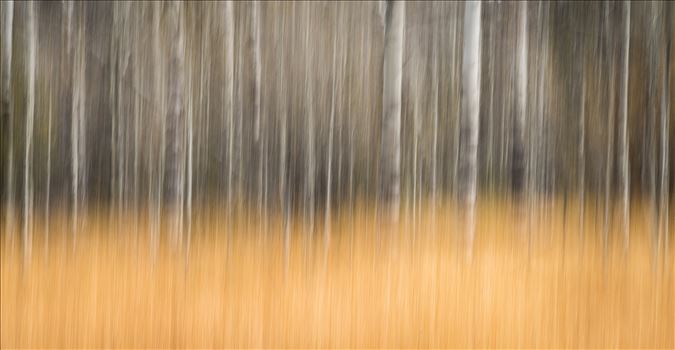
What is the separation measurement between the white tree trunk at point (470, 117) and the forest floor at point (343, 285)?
0.12 feet

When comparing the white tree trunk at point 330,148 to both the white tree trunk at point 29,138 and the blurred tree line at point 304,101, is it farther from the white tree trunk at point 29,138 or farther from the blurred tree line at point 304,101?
the white tree trunk at point 29,138

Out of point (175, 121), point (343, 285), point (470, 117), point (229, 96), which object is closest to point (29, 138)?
point (175, 121)

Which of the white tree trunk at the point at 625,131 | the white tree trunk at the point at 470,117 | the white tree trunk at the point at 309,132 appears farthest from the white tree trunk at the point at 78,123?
the white tree trunk at the point at 625,131

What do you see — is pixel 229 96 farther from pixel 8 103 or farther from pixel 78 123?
pixel 8 103

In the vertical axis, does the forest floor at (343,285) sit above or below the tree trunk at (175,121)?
below

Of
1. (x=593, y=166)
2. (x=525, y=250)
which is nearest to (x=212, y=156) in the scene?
(x=525, y=250)

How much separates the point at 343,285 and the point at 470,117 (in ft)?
1.29

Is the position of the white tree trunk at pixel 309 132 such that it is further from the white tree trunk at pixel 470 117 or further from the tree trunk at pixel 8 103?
the tree trunk at pixel 8 103

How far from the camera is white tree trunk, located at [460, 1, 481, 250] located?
147 centimetres

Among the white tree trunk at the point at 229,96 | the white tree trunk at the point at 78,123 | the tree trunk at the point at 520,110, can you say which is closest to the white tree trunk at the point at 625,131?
the tree trunk at the point at 520,110

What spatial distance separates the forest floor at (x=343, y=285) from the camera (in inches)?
57.1

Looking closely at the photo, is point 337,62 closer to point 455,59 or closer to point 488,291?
point 455,59

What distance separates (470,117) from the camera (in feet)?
4.83

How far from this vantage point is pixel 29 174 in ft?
4.76
